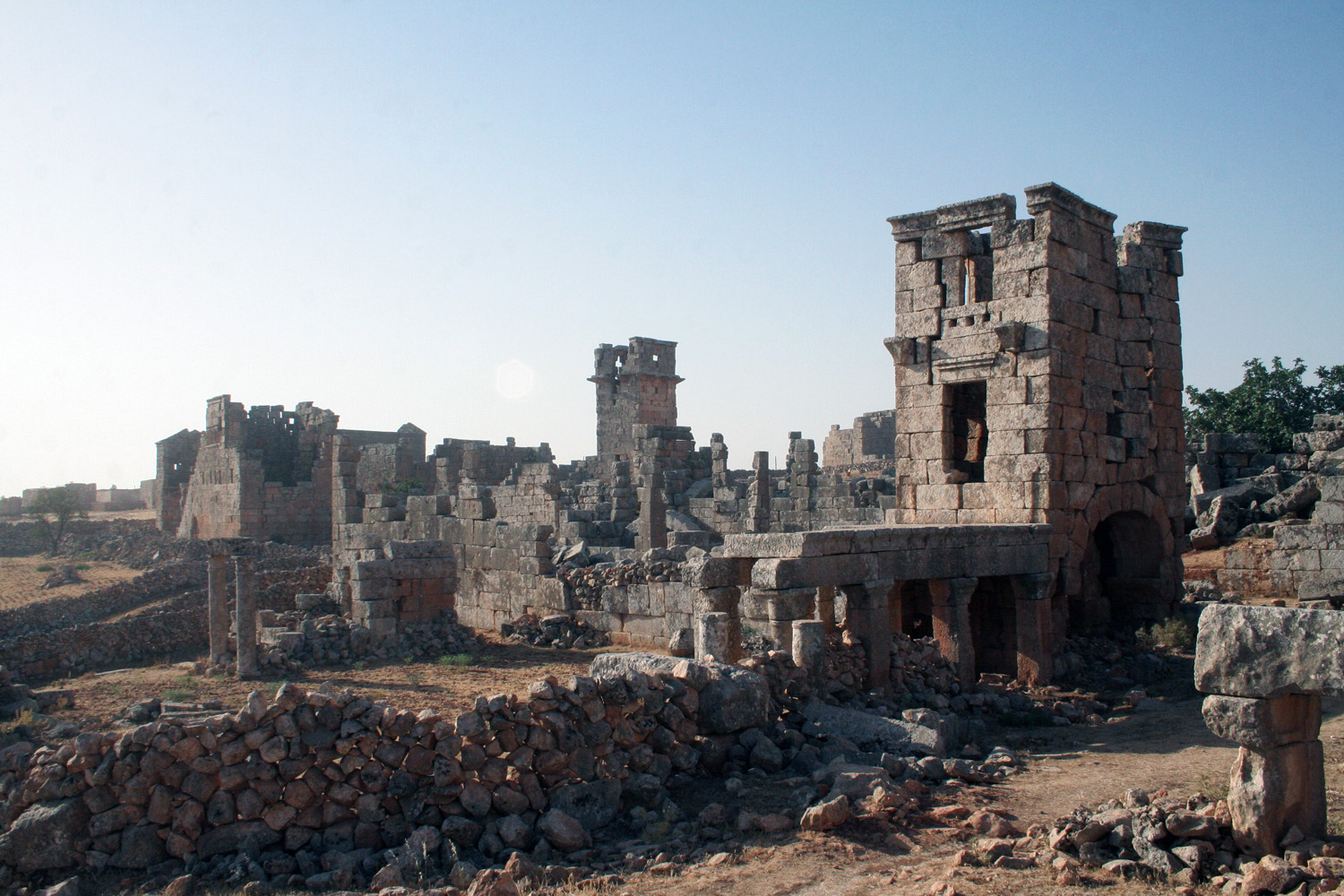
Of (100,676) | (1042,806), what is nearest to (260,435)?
(100,676)

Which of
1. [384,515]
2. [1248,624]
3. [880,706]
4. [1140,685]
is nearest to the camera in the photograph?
[1248,624]

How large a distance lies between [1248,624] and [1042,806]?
7.10ft

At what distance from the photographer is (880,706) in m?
9.15

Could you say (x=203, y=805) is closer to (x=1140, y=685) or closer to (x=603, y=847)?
(x=603, y=847)

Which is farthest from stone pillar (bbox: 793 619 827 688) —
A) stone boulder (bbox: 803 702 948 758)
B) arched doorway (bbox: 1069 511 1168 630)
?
arched doorway (bbox: 1069 511 1168 630)

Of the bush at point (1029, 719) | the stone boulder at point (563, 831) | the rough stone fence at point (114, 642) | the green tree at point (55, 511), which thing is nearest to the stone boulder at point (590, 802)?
the stone boulder at point (563, 831)

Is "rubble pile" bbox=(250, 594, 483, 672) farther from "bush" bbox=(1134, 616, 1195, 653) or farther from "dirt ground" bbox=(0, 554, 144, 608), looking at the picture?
"dirt ground" bbox=(0, 554, 144, 608)

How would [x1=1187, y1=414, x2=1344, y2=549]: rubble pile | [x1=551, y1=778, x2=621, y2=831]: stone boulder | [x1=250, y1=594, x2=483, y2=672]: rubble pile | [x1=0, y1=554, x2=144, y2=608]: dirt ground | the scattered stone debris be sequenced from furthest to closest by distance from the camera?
the scattered stone debris < [x1=0, y1=554, x2=144, y2=608]: dirt ground < [x1=1187, y1=414, x2=1344, y2=549]: rubble pile < [x1=250, y1=594, x2=483, y2=672]: rubble pile < [x1=551, y1=778, x2=621, y2=831]: stone boulder

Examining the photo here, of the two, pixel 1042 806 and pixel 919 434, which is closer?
pixel 1042 806

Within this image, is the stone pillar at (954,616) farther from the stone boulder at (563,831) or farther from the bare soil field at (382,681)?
the stone boulder at (563,831)

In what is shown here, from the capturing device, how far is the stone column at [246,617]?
45.3 ft

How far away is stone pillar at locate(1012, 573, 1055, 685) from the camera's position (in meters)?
11.4

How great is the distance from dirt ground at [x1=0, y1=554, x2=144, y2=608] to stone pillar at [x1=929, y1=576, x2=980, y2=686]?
61.0 ft

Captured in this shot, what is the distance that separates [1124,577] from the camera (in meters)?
13.9
